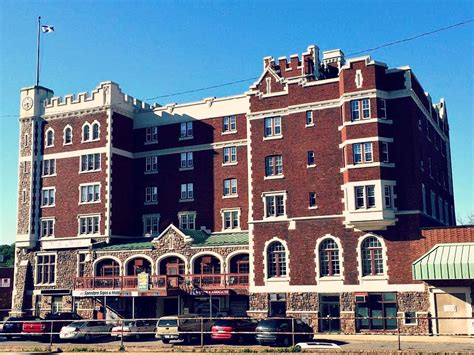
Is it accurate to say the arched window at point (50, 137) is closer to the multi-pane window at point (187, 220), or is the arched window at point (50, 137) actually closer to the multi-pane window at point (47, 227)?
the multi-pane window at point (47, 227)

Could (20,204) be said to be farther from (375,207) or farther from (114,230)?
(375,207)

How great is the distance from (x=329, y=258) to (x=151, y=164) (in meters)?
23.1

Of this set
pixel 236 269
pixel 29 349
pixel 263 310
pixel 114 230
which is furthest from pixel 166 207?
pixel 29 349

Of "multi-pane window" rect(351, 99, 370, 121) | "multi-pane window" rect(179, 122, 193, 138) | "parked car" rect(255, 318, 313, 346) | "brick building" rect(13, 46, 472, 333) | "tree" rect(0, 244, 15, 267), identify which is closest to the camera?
"parked car" rect(255, 318, 313, 346)

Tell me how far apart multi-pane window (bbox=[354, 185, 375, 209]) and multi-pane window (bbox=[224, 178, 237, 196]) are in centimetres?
1522

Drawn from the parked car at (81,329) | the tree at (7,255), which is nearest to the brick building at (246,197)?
the parked car at (81,329)

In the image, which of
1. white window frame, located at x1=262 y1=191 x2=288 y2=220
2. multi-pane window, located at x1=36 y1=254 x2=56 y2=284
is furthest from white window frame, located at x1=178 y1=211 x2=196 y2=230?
multi-pane window, located at x1=36 y1=254 x2=56 y2=284

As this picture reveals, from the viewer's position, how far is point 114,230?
2333 inches

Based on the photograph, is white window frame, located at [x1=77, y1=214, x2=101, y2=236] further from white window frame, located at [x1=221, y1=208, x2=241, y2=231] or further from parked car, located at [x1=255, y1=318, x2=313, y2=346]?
parked car, located at [x1=255, y1=318, x2=313, y2=346]

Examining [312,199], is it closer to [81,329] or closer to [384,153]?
[384,153]

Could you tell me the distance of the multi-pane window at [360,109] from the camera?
46031 millimetres

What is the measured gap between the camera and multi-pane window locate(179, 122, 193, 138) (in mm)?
60938

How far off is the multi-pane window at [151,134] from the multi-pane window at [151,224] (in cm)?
767

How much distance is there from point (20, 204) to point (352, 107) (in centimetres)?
3495
